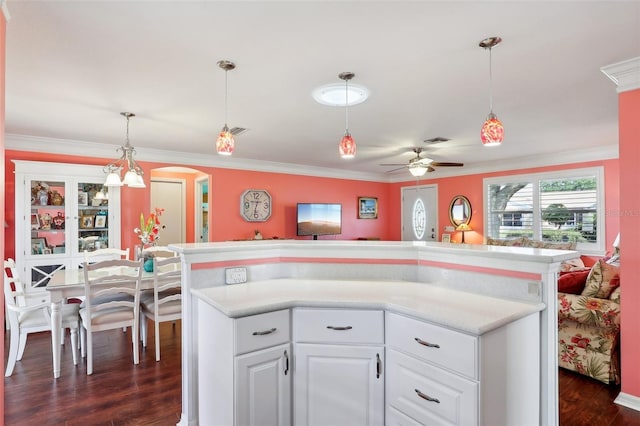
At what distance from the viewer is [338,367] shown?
1767mm

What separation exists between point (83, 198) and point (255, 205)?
8.61ft

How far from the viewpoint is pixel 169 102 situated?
3.05 m

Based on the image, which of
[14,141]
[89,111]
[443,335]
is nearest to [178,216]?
[14,141]

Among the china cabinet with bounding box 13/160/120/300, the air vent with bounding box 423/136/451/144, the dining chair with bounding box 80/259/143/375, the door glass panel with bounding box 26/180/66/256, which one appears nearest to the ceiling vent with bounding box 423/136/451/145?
the air vent with bounding box 423/136/451/144

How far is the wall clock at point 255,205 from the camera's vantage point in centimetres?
614

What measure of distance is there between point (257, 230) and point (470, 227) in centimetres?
411

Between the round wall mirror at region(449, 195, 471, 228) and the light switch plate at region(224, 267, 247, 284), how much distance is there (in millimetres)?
5714

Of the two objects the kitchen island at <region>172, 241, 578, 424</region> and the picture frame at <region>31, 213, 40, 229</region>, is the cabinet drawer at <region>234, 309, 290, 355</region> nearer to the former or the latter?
the kitchen island at <region>172, 241, 578, 424</region>

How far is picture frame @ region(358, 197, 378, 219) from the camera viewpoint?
26.0ft

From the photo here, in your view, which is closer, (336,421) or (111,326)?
(336,421)

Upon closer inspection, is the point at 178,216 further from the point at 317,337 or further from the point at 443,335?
the point at 443,335

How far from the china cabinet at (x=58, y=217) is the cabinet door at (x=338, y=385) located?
3972 millimetres

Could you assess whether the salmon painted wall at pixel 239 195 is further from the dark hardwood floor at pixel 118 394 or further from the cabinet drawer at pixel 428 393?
the cabinet drawer at pixel 428 393

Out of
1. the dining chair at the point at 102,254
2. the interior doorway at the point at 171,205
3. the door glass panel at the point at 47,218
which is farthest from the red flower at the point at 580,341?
the interior doorway at the point at 171,205
